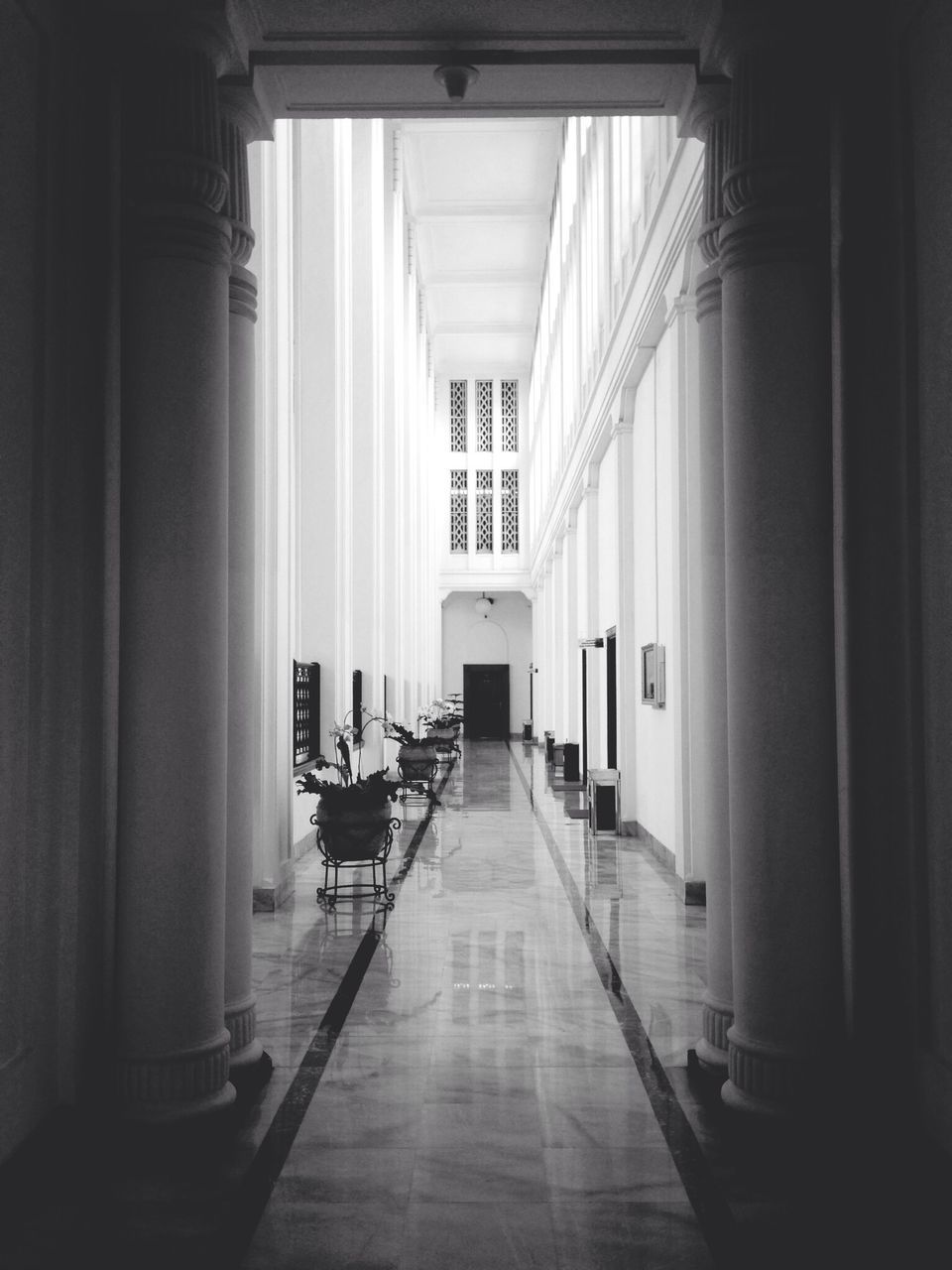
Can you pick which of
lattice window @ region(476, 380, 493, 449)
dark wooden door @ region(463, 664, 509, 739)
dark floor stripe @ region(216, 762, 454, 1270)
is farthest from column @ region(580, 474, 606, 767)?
dark wooden door @ region(463, 664, 509, 739)

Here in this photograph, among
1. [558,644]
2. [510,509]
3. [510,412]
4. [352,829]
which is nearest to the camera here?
[352,829]

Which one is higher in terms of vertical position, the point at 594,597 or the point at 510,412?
the point at 510,412

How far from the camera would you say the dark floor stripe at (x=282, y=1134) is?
2990mm

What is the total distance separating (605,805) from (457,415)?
22719 mm

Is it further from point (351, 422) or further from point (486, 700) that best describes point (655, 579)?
point (486, 700)

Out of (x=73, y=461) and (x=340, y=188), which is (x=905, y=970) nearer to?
(x=73, y=461)

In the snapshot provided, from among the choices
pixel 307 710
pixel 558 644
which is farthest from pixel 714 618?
pixel 558 644

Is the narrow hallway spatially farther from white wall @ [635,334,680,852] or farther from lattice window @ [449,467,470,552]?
lattice window @ [449,467,470,552]

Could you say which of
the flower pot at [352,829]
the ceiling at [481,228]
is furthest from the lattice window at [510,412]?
the flower pot at [352,829]

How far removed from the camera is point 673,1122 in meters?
3.76

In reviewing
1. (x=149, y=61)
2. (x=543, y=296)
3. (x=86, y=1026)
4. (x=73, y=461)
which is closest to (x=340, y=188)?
(x=149, y=61)

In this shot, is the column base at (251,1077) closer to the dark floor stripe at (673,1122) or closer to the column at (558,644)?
the dark floor stripe at (673,1122)

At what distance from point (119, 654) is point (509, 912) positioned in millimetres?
4276

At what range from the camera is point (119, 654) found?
3.82 metres
